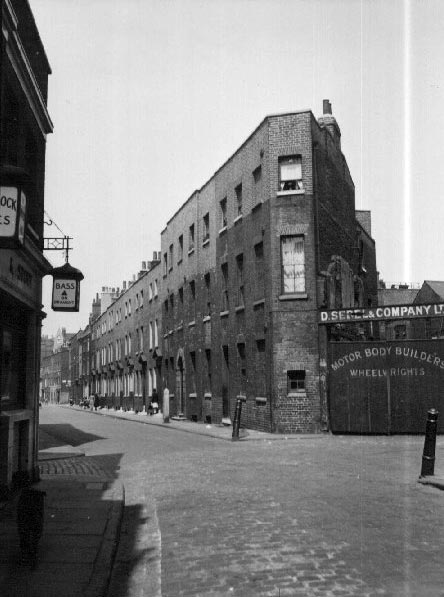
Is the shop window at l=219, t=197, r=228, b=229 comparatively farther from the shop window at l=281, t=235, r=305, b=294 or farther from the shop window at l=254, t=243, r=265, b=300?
the shop window at l=281, t=235, r=305, b=294

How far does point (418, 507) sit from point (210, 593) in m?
4.28

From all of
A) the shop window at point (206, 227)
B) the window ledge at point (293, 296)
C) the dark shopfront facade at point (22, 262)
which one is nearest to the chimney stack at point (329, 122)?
the shop window at point (206, 227)

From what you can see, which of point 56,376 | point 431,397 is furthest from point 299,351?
point 56,376

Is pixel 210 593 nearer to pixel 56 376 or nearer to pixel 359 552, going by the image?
pixel 359 552

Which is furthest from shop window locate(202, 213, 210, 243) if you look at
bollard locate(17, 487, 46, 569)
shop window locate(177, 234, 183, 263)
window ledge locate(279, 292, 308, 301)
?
bollard locate(17, 487, 46, 569)

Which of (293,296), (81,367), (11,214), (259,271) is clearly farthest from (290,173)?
(81,367)

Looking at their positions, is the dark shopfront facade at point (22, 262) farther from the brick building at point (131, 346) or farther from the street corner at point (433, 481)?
the brick building at point (131, 346)

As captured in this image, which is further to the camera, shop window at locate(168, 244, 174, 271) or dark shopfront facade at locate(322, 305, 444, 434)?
shop window at locate(168, 244, 174, 271)

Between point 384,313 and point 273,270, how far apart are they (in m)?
4.20

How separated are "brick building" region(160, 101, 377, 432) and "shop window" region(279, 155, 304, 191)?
0.04m

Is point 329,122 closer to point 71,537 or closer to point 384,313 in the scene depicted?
point 384,313

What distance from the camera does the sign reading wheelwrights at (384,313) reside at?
1989 centimetres

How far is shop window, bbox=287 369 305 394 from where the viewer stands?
21.5 metres

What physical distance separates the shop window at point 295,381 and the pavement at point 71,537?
10.2m
